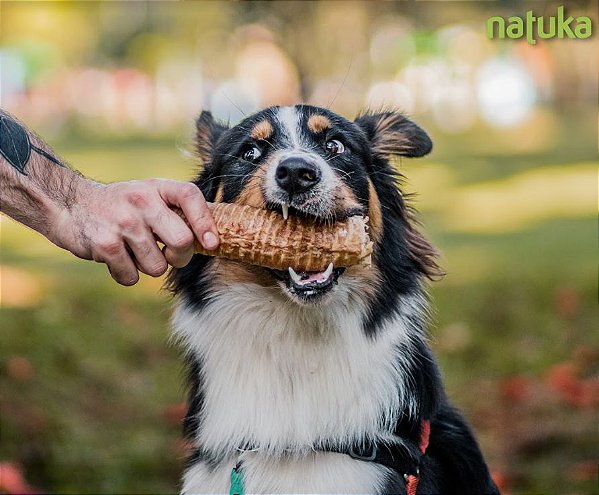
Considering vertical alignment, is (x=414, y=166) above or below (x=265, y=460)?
above

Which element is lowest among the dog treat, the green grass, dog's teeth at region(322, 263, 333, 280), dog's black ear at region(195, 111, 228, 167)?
the green grass

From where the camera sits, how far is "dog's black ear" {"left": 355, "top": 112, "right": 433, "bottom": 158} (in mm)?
4188

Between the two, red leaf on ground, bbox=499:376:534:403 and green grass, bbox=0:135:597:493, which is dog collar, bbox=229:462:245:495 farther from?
red leaf on ground, bbox=499:376:534:403

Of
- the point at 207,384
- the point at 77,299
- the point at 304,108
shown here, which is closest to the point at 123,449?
the point at 207,384

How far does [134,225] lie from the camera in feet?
9.96

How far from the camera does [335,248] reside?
10.7ft

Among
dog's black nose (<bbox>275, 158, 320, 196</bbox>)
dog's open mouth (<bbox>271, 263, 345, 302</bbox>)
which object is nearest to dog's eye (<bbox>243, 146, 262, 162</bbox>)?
dog's black nose (<bbox>275, 158, 320, 196</bbox>)

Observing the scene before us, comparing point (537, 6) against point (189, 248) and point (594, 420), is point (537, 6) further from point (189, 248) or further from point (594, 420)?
point (189, 248)

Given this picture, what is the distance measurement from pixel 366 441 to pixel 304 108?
1.34 m

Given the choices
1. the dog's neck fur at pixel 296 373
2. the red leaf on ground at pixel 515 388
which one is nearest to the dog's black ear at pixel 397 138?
the dog's neck fur at pixel 296 373

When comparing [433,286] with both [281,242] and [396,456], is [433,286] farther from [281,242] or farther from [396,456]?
[281,242]

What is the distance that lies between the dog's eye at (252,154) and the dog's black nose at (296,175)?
0.52m

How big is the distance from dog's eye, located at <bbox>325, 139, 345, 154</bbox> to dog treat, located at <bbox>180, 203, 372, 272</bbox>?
2.05 feet

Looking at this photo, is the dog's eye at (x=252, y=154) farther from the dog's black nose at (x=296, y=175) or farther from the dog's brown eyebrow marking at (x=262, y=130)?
the dog's black nose at (x=296, y=175)
